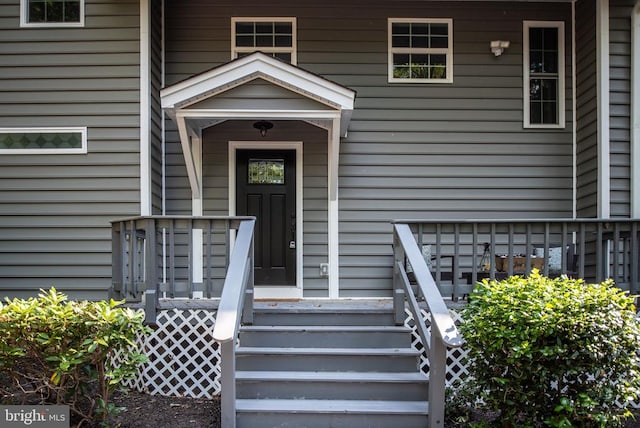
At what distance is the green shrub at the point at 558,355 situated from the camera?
130 inches

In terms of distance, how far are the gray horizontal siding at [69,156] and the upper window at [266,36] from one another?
3.80 ft

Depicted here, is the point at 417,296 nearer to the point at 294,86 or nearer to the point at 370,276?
the point at 370,276

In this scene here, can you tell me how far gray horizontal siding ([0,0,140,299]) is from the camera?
5746 millimetres

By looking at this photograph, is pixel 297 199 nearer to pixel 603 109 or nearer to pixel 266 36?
pixel 266 36

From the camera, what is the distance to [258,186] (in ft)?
21.4

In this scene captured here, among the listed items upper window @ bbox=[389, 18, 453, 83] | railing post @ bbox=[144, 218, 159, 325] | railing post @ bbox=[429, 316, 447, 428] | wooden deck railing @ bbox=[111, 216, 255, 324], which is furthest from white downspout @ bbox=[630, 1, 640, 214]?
railing post @ bbox=[144, 218, 159, 325]

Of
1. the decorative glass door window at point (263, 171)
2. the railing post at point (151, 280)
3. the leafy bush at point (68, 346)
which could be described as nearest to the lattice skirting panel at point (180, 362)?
the railing post at point (151, 280)

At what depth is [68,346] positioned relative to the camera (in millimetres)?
3580

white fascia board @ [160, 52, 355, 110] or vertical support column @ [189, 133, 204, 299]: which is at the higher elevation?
white fascia board @ [160, 52, 355, 110]

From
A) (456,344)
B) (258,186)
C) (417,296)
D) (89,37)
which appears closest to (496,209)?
(417,296)

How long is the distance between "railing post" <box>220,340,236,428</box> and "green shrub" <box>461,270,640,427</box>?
1.56 metres

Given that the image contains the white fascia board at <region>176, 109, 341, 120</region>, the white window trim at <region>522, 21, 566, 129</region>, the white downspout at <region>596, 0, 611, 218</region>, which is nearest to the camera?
the white fascia board at <region>176, 109, 341, 120</region>

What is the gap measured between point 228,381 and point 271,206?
10.6 ft

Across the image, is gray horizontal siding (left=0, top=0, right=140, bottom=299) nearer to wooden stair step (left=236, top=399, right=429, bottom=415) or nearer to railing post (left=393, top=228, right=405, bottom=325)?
wooden stair step (left=236, top=399, right=429, bottom=415)
